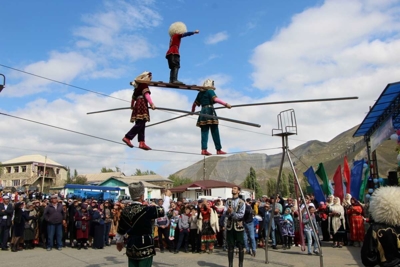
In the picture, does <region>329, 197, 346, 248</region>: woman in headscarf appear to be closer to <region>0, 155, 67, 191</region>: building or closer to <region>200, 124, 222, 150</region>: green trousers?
<region>200, 124, 222, 150</region>: green trousers

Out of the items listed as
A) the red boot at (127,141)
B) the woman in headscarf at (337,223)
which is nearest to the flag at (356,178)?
the woman in headscarf at (337,223)

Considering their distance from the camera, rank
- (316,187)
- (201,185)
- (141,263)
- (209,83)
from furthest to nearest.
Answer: (201,185), (316,187), (209,83), (141,263)

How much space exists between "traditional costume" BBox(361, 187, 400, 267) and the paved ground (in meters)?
5.56

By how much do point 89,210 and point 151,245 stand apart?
7.92 m

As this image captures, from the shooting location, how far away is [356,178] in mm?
15898

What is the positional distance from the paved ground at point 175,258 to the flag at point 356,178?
4.92 m

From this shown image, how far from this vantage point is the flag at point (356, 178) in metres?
15.6

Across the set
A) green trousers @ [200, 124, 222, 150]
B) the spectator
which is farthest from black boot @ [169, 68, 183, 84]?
the spectator

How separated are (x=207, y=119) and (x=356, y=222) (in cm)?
708

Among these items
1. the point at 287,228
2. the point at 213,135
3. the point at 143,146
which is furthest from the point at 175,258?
the point at 143,146

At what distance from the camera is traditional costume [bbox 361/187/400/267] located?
11.0 ft

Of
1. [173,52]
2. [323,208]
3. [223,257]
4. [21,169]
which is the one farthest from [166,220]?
[21,169]

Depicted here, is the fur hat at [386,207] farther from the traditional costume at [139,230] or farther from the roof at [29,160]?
the roof at [29,160]

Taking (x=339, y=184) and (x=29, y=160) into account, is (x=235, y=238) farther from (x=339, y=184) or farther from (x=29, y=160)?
(x=29, y=160)
